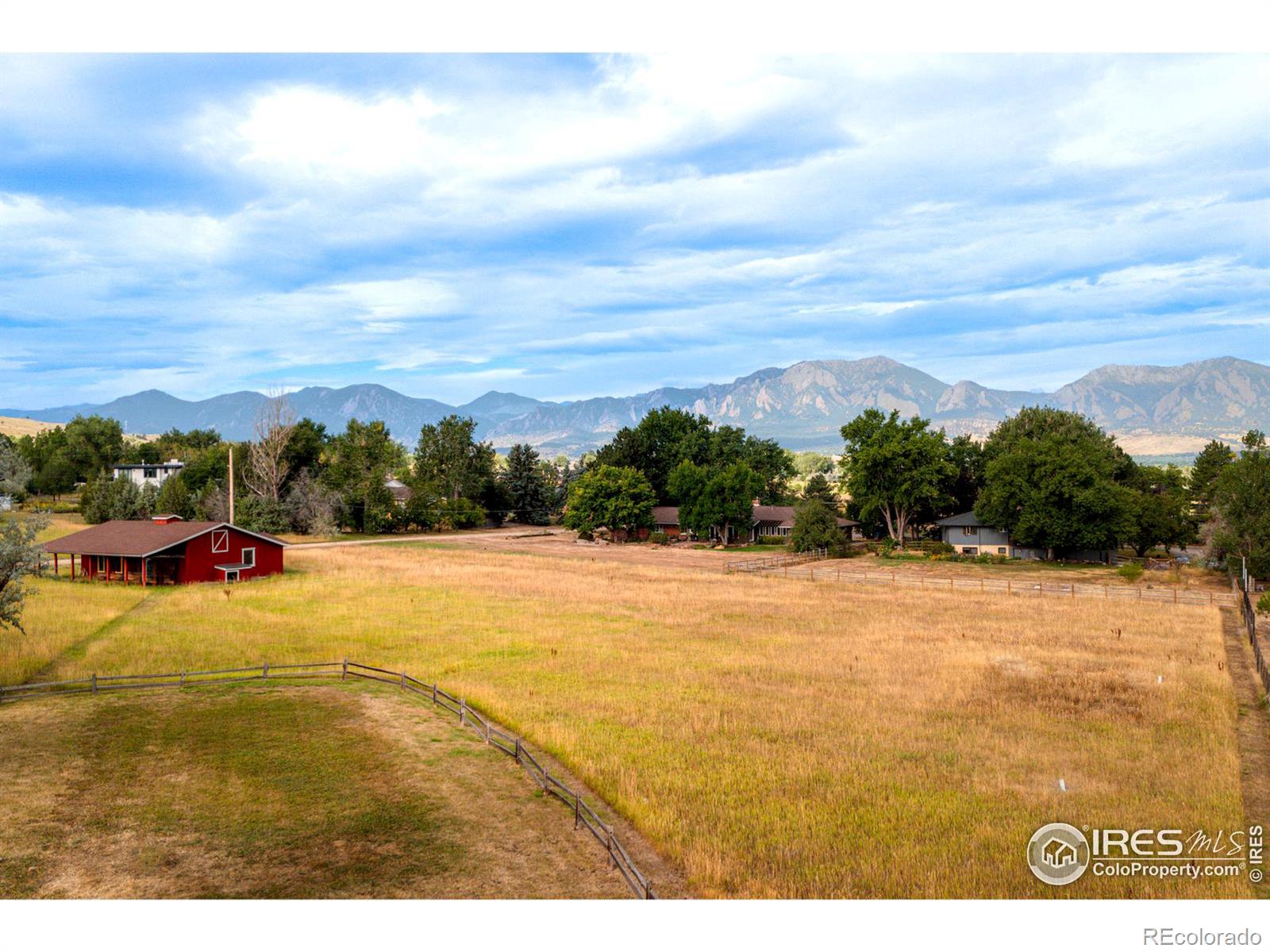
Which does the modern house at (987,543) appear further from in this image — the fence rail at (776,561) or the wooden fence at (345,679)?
the wooden fence at (345,679)

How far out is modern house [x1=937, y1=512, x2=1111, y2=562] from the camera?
2869 inches

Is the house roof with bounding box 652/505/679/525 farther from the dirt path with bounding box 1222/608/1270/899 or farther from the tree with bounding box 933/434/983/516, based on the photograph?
the dirt path with bounding box 1222/608/1270/899

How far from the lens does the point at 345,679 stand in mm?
27969

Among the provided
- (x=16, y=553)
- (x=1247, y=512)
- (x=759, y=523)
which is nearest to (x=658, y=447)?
(x=759, y=523)

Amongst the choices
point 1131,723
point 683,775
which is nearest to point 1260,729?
point 1131,723

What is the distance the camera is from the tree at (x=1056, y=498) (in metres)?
66.9

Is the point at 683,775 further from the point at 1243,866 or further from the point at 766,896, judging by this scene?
the point at 1243,866

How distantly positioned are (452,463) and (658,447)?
110 ft

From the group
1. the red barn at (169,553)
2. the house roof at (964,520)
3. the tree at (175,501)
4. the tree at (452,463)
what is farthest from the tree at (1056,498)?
the tree at (175,501)

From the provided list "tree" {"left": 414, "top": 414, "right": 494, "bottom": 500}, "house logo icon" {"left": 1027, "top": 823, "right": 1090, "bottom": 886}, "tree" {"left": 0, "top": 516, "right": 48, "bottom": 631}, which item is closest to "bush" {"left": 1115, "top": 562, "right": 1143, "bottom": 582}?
"house logo icon" {"left": 1027, "top": 823, "right": 1090, "bottom": 886}

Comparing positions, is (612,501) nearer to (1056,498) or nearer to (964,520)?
(964,520)

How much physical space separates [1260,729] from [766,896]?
18.4m

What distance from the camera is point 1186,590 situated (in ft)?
170

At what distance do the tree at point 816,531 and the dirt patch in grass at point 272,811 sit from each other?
6111 centimetres
